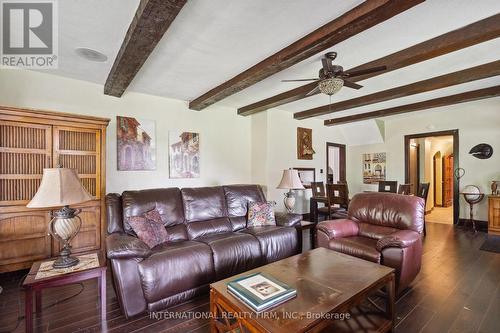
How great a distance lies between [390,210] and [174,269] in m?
2.52

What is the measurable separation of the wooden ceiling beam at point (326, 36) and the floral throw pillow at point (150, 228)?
2.11 meters

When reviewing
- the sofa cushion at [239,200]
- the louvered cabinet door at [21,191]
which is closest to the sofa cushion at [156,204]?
the sofa cushion at [239,200]

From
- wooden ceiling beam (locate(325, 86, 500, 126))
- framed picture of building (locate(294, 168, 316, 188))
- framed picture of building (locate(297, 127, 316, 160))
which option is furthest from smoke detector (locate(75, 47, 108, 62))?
wooden ceiling beam (locate(325, 86, 500, 126))

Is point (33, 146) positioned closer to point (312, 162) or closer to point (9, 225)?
point (9, 225)

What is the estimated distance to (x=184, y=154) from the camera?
4492 mm

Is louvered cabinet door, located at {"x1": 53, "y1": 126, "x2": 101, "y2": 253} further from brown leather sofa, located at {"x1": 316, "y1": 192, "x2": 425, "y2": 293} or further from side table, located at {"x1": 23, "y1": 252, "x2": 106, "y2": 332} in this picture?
brown leather sofa, located at {"x1": 316, "y1": 192, "x2": 425, "y2": 293}

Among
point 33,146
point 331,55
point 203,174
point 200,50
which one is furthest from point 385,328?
point 33,146

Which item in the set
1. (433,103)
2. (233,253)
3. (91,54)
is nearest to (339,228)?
(233,253)

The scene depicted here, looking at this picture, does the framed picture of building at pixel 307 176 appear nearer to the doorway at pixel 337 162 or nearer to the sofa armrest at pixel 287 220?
the doorway at pixel 337 162

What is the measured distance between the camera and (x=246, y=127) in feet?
18.0

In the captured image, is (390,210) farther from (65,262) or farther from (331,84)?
(65,262)

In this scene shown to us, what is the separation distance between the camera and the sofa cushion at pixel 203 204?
315cm

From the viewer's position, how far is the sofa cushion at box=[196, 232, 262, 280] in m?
2.51

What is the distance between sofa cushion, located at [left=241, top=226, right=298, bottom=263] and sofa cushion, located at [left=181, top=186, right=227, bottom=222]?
19.4 inches
